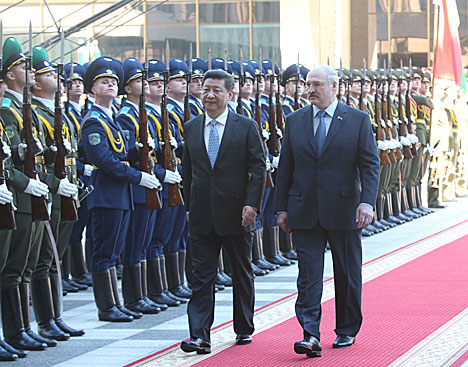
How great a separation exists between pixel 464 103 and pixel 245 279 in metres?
12.4

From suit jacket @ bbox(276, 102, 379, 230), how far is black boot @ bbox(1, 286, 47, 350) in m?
1.57

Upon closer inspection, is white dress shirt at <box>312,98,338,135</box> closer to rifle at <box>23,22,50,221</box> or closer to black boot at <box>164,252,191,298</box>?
rifle at <box>23,22,50,221</box>

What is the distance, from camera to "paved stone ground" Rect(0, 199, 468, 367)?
254 inches

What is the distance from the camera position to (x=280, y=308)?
26.5ft

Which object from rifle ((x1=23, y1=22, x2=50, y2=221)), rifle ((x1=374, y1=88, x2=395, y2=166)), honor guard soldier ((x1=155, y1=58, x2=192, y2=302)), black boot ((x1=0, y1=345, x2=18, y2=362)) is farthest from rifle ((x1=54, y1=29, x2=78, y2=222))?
rifle ((x1=374, y1=88, x2=395, y2=166))

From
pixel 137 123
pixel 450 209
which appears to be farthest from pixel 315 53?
pixel 137 123

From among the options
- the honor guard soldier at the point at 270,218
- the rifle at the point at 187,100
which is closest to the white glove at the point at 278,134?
the honor guard soldier at the point at 270,218

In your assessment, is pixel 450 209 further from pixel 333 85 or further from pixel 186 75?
pixel 333 85

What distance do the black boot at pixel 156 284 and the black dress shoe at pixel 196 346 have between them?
6.25 ft

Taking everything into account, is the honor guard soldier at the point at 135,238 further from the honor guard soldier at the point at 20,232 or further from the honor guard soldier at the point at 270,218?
the honor guard soldier at the point at 270,218

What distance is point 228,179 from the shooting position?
6.69m

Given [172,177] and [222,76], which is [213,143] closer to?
[222,76]

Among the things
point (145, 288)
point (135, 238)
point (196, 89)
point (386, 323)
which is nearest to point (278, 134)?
point (196, 89)

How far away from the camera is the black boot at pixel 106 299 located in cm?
768
